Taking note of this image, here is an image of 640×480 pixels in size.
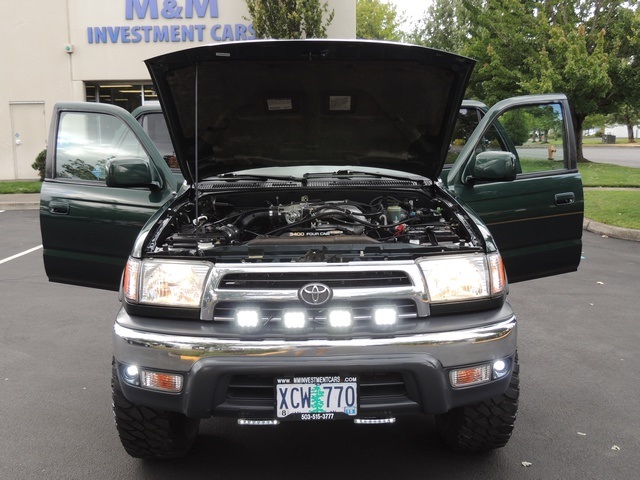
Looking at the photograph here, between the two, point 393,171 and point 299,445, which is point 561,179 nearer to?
point 393,171

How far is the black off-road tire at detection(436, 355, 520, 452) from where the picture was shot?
118 inches

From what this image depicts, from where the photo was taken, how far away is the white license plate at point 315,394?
264 centimetres

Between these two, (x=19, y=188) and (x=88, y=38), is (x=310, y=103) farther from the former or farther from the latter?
(x=88, y=38)

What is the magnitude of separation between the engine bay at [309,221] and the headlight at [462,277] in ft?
0.39

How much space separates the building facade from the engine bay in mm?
15776

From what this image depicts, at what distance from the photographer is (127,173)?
3.93 m

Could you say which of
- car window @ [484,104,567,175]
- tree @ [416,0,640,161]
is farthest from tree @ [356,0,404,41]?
car window @ [484,104,567,175]

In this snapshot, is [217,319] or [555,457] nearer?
[217,319]

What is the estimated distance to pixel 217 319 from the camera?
2.71 metres

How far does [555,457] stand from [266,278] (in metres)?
1.70

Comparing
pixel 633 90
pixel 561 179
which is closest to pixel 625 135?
pixel 633 90

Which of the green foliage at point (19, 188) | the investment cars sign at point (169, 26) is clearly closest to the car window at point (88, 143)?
the green foliage at point (19, 188)

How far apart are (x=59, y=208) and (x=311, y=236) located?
1899 mm

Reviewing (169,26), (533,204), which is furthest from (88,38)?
(533,204)
